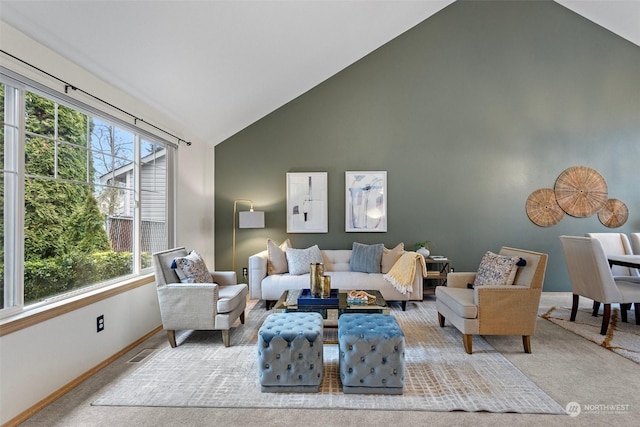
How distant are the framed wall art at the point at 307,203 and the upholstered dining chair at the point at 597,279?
3126mm

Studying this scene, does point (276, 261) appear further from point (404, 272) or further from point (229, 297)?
point (404, 272)

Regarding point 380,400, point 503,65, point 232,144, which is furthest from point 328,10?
point 380,400

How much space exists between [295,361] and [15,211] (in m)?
2.04

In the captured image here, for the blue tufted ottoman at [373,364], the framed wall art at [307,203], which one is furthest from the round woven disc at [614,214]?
the blue tufted ottoman at [373,364]

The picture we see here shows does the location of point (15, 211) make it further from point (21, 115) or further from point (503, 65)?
point (503, 65)

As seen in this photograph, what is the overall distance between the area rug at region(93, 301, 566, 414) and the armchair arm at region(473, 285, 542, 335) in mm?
274

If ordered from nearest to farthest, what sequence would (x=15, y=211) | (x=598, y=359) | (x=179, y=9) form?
(x=15, y=211) < (x=179, y=9) < (x=598, y=359)

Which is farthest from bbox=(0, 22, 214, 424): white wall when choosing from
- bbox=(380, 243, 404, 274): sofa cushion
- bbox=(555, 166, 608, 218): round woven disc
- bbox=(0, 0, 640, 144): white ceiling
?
bbox=(555, 166, 608, 218): round woven disc

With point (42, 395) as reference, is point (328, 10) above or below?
above

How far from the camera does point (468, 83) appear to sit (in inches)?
201

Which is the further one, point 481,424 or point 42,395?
point 42,395

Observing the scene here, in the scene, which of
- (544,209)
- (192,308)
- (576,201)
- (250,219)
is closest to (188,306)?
(192,308)

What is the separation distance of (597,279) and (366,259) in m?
2.50

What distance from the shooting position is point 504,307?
2809mm
